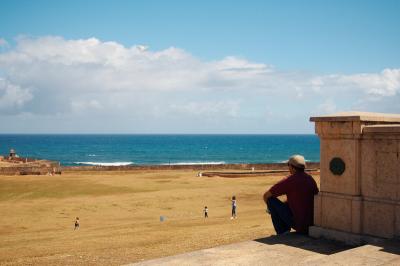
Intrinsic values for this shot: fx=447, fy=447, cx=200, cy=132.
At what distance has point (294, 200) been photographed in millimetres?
7332

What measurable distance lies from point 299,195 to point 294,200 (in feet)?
0.38

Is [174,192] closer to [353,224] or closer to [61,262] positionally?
[61,262]

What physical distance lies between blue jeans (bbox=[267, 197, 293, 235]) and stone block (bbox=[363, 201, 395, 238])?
1.21m

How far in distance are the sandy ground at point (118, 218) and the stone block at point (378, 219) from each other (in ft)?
9.90

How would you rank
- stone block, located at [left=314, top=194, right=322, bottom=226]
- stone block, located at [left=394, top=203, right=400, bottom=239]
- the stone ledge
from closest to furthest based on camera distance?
stone block, located at [left=394, top=203, right=400, bottom=239]
the stone ledge
stone block, located at [left=314, top=194, right=322, bottom=226]

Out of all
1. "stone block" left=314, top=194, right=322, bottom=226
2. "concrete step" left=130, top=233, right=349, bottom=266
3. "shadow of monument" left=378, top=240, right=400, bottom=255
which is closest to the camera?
"concrete step" left=130, top=233, right=349, bottom=266

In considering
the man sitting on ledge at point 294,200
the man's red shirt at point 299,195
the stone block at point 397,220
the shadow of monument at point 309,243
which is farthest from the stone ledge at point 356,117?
the shadow of monument at point 309,243

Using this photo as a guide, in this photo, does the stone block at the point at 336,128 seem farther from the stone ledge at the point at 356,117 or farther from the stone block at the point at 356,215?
the stone block at the point at 356,215

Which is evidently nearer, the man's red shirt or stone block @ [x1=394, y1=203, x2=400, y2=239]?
stone block @ [x1=394, y1=203, x2=400, y2=239]

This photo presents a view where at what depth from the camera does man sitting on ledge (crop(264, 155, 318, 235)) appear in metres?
7.29

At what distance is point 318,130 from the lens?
7148mm

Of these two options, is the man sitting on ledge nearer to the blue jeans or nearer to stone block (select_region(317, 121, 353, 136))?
the blue jeans

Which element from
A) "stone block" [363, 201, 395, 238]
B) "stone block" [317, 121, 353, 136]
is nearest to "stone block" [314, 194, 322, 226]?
"stone block" [363, 201, 395, 238]

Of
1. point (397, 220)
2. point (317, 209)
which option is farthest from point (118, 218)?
point (397, 220)
